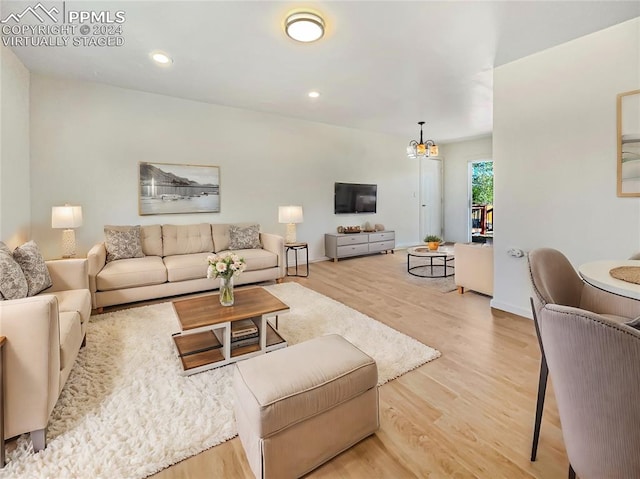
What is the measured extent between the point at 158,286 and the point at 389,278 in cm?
319

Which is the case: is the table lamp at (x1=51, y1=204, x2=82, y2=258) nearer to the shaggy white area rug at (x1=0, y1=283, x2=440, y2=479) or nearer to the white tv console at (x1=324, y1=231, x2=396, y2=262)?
the shaggy white area rug at (x1=0, y1=283, x2=440, y2=479)

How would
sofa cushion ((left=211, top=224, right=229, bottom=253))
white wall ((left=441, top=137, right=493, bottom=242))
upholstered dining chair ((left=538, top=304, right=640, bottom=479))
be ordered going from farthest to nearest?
white wall ((left=441, top=137, right=493, bottom=242))
sofa cushion ((left=211, top=224, right=229, bottom=253))
upholstered dining chair ((left=538, top=304, right=640, bottom=479))

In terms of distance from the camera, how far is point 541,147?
2.88m

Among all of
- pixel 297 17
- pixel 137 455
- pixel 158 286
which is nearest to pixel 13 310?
pixel 137 455

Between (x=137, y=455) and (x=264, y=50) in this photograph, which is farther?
(x=264, y=50)

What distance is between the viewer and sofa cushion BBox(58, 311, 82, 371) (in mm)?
1667

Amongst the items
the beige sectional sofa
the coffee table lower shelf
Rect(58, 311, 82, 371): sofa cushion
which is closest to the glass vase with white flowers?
the coffee table lower shelf

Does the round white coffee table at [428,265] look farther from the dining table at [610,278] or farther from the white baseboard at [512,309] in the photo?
the dining table at [610,278]

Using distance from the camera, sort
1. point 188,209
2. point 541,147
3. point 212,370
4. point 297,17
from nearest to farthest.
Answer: point 212,370, point 297,17, point 541,147, point 188,209

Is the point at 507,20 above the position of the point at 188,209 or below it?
above

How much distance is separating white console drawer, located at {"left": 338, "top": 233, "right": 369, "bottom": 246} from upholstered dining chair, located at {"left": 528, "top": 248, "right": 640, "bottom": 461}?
433cm

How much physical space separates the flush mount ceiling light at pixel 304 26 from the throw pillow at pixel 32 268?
272 cm

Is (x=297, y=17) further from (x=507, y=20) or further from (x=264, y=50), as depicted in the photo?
(x=507, y=20)

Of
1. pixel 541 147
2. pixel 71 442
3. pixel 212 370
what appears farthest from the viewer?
pixel 541 147
